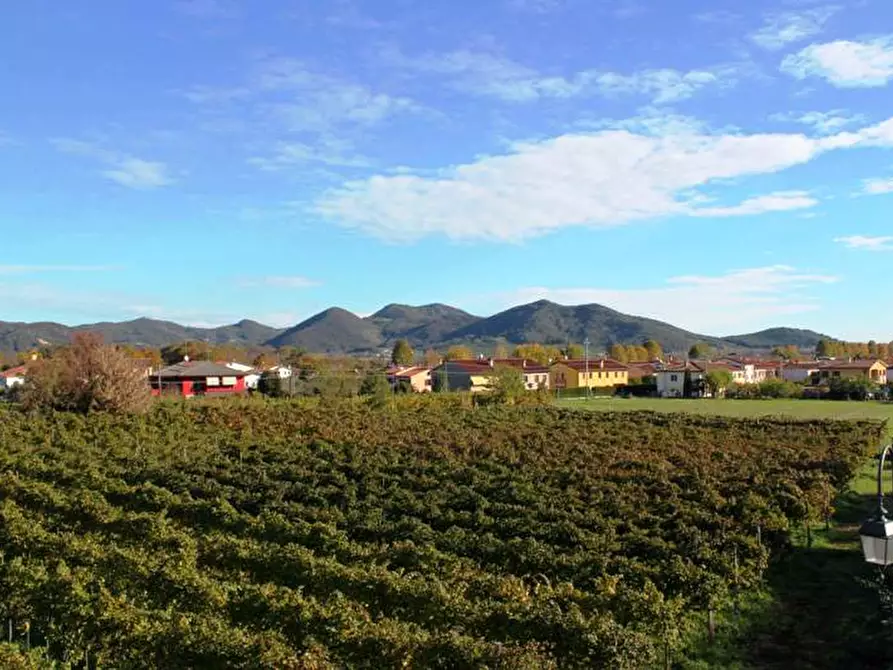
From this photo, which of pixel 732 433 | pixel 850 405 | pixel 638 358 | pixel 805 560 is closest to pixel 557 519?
pixel 805 560

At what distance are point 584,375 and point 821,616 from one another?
8349 cm

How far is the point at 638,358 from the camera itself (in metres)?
186

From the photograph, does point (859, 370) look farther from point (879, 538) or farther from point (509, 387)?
point (879, 538)

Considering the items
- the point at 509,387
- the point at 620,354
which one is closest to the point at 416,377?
the point at 509,387

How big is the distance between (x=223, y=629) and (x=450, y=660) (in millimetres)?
3407

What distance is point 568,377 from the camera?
9944 cm

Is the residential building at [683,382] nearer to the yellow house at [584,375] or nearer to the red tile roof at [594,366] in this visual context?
the yellow house at [584,375]

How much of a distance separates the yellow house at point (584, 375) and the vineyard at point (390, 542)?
60049 millimetres

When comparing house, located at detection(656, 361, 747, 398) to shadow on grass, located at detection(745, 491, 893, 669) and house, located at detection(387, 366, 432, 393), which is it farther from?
shadow on grass, located at detection(745, 491, 893, 669)

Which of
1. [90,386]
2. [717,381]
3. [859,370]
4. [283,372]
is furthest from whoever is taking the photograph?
[859,370]

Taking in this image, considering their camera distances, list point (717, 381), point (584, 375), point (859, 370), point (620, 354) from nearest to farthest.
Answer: point (717, 381) → point (584, 375) → point (859, 370) → point (620, 354)

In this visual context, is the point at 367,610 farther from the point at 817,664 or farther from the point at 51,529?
the point at 51,529

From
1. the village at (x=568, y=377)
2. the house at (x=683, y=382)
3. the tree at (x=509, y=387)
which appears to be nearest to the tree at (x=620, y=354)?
the village at (x=568, y=377)

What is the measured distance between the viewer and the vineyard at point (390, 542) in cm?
1047
